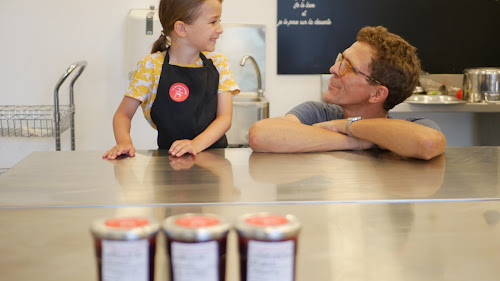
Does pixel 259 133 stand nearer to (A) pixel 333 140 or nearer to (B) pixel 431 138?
(A) pixel 333 140

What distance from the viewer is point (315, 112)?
6.82 feet

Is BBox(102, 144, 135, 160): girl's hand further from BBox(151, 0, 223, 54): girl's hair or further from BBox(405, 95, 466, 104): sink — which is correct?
BBox(405, 95, 466, 104): sink

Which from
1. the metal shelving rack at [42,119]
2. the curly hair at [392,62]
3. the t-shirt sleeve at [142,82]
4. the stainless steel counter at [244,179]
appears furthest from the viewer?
the metal shelving rack at [42,119]

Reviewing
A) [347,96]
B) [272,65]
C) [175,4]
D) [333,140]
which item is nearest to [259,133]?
[333,140]

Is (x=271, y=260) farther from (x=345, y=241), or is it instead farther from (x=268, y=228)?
(x=345, y=241)

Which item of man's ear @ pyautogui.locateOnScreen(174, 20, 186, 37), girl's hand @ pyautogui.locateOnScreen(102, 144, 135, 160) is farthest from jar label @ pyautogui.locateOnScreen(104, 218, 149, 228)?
man's ear @ pyautogui.locateOnScreen(174, 20, 186, 37)

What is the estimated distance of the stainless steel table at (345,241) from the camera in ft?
2.49

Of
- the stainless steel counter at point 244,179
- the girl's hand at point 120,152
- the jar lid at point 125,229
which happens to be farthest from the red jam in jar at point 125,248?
the girl's hand at point 120,152

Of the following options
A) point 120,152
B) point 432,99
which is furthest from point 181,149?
point 432,99

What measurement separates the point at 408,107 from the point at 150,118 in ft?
6.18

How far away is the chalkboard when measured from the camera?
389 cm

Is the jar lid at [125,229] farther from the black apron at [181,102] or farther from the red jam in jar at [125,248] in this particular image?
the black apron at [181,102]

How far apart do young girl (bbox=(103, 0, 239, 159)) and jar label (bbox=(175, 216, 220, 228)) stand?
4.65 ft

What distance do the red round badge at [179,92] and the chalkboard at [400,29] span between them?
6.28ft
